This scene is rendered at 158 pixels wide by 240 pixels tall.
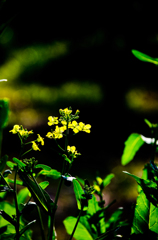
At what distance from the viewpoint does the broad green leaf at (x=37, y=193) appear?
1.28ft

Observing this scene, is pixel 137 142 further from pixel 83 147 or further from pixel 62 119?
pixel 83 147

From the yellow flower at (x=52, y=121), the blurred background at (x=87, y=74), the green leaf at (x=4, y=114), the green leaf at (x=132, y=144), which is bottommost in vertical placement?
the green leaf at (x=132, y=144)

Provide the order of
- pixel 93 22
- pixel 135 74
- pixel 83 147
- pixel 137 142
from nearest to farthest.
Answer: pixel 137 142, pixel 83 147, pixel 135 74, pixel 93 22

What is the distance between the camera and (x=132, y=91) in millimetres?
2342

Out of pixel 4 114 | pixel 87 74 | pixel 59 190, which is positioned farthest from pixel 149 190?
pixel 87 74

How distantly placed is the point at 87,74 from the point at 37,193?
2110 millimetres

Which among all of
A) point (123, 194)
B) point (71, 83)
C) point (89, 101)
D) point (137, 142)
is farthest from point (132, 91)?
point (137, 142)

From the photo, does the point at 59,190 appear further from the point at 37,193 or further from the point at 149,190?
the point at 149,190

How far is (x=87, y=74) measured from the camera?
95.6 inches

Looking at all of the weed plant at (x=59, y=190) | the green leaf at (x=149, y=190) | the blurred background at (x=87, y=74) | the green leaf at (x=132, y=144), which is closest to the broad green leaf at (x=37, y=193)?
the weed plant at (x=59, y=190)

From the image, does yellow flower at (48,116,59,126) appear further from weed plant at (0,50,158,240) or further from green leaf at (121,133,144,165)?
green leaf at (121,133,144,165)

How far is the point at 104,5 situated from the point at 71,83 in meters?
0.81

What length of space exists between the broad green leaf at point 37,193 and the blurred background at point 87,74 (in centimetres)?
154

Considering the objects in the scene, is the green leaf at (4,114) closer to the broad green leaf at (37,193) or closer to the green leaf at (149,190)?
the broad green leaf at (37,193)
